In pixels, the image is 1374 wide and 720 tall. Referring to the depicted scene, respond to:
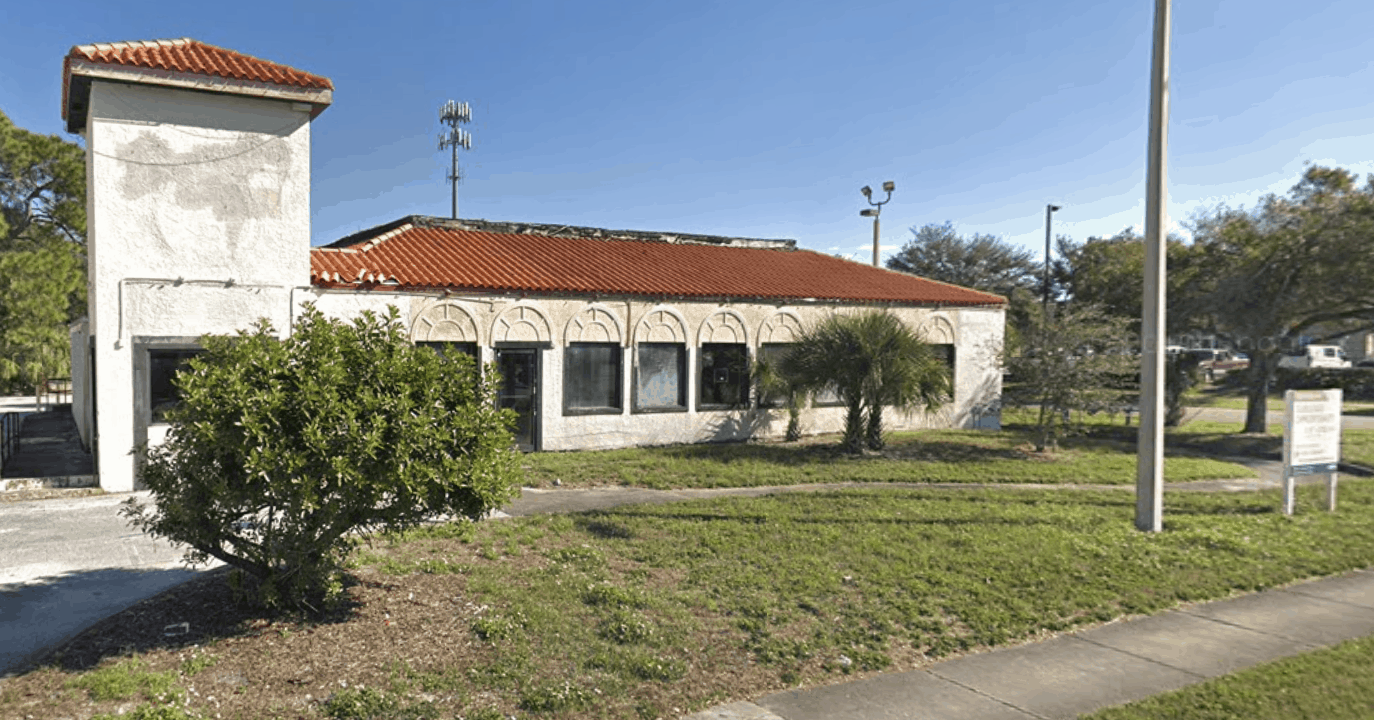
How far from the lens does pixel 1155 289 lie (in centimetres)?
980

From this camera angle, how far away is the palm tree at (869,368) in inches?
616

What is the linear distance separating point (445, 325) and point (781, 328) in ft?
25.4

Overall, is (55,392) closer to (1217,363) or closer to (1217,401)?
(1217,401)

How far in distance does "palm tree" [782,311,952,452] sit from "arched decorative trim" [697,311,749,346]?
188 cm

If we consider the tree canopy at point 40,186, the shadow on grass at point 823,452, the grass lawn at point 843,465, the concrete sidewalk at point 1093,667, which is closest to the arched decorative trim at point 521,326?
the grass lawn at point 843,465

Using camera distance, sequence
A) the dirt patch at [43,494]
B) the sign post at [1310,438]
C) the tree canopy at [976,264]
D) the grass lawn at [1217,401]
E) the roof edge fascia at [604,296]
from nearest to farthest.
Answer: the dirt patch at [43,494], the sign post at [1310,438], the roof edge fascia at [604,296], the grass lawn at [1217,401], the tree canopy at [976,264]

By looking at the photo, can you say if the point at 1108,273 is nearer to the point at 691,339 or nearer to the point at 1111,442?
the point at 1111,442

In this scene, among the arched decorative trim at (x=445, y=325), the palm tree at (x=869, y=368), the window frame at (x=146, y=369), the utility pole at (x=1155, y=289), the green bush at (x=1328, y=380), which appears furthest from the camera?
the green bush at (x=1328, y=380)

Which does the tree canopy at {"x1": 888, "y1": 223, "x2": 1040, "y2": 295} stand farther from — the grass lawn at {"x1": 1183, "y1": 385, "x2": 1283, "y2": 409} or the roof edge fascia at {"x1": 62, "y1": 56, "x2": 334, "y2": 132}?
the roof edge fascia at {"x1": 62, "y1": 56, "x2": 334, "y2": 132}

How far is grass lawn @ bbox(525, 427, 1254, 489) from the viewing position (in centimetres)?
1330

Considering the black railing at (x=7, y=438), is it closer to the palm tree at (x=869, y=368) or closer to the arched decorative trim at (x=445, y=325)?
the arched decorative trim at (x=445, y=325)

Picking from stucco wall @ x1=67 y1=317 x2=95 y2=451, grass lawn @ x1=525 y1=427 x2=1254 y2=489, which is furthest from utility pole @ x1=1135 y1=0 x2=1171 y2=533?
stucco wall @ x1=67 y1=317 x2=95 y2=451

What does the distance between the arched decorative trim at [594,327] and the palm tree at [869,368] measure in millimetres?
3671

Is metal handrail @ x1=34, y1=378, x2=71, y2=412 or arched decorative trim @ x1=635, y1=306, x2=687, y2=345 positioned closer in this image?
arched decorative trim @ x1=635, y1=306, x2=687, y2=345
